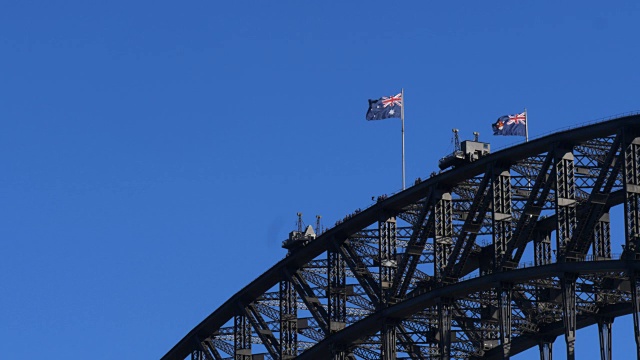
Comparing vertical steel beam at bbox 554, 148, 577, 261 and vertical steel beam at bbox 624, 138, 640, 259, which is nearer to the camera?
vertical steel beam at bbox 624, 138, 640, 259

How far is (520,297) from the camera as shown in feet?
453

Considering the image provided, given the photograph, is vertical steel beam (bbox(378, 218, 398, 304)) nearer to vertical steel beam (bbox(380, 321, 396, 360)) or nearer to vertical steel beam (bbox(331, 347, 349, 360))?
vertical steel beam (bbox(380, 321, 396, 360))

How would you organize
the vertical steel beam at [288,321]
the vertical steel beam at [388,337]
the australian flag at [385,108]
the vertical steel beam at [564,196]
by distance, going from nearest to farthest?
the vertical steel beam at [564,196], the vertical steel beam at [388,337], the australian flag at [385,108], the vertical steel beam at [288,321]

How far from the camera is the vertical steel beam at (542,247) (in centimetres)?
13475

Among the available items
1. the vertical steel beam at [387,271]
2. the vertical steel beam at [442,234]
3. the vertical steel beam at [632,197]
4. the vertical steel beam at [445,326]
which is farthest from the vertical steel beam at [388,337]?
the vertical steel beam at [632,197]

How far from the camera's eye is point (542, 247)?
136 metres

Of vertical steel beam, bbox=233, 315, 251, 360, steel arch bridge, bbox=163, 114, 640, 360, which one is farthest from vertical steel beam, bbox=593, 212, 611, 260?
vertical steel beam, bbox=233, 315, 251, 360

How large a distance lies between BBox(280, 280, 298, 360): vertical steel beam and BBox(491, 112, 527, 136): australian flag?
2484 centimetres

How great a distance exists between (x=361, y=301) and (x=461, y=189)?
1314 cm

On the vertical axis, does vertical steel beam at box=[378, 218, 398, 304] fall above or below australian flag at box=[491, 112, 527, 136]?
below

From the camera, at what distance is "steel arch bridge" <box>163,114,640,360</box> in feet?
408

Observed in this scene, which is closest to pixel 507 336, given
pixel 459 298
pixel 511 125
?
pixel 459 298

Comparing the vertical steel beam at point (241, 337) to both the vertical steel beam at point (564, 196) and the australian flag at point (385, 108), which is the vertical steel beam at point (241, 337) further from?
the vertical steel beam at point (564, 196)

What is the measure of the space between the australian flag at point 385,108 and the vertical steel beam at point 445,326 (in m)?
16.9
